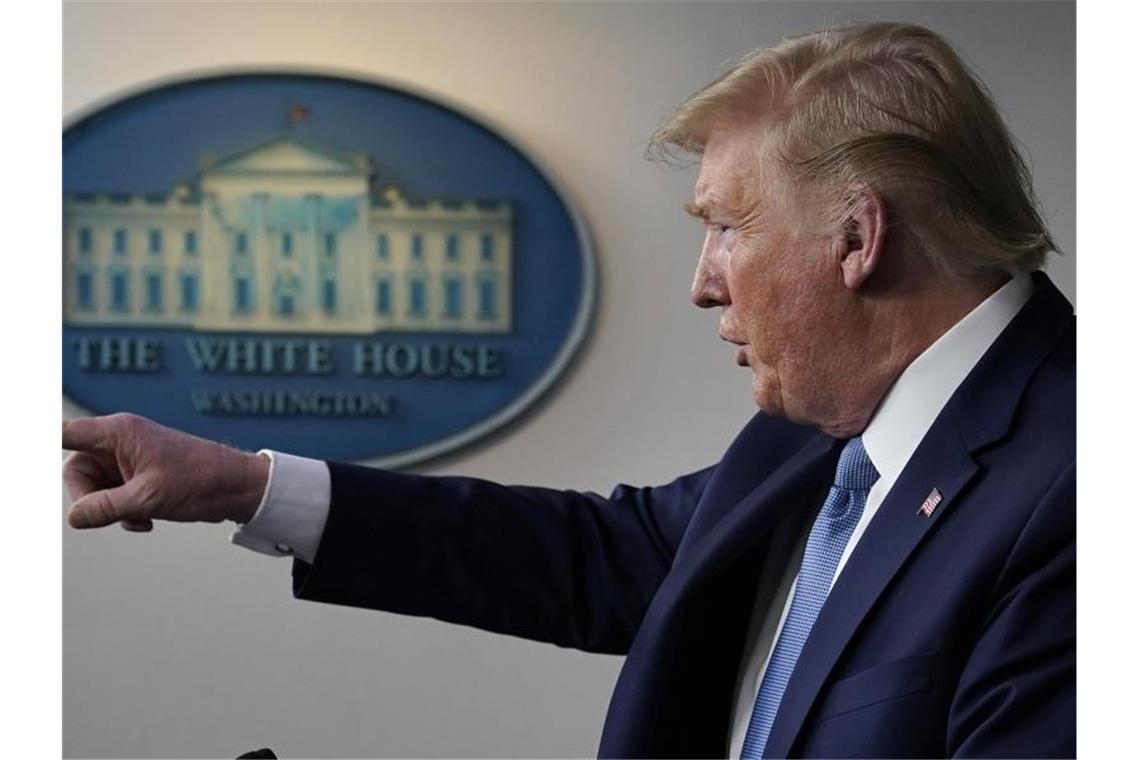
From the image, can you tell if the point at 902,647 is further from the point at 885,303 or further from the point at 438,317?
the point at 438,317

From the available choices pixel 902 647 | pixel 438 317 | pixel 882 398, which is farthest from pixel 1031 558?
pixel 438 317

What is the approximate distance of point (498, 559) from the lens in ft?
4.79

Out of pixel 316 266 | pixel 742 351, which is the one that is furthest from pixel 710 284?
pixel 316 266

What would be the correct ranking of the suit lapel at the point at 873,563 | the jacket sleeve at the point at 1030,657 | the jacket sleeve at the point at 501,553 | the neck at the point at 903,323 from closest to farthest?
the jacket sleeve at the point at 1030,657
the suit lapel at the point at 873,563
the neck at the point at 903,323
the jacket sleeve at the point at 501,553

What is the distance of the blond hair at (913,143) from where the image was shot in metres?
1.18

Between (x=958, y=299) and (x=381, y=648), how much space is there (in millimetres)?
1814

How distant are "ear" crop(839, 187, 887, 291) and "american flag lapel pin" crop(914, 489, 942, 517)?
0.20 metres

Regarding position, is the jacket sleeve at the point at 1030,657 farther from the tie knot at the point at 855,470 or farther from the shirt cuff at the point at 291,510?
the shirt cuff at the point at 291,510

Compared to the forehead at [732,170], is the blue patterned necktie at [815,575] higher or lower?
lower

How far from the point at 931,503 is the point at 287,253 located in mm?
1874

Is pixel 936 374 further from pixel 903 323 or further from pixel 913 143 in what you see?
pixel 913 143

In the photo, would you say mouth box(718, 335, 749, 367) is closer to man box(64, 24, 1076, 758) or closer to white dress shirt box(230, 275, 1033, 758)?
man box(64, 24, 1076, 758)

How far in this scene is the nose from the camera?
1312 millimetres

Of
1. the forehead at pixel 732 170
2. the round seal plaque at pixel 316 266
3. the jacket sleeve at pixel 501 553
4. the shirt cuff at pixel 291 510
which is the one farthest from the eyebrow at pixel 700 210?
the round seal plaque at pixel 316 266
